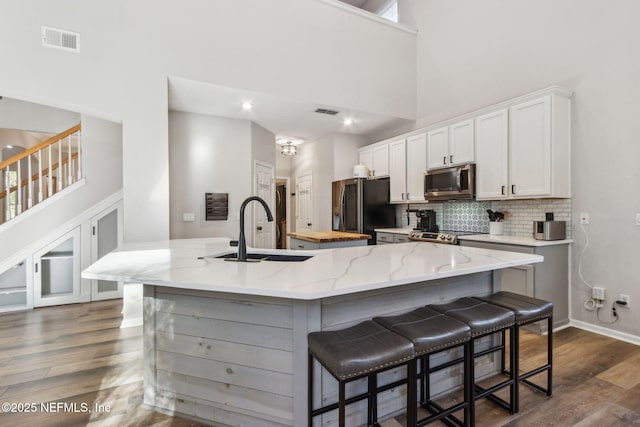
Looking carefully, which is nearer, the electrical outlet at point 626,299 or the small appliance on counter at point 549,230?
the electrical outlet at point 626,299

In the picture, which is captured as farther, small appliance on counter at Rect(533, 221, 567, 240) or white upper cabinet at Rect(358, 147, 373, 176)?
white upper cabinet at Rect(358, 147, 373, 176)

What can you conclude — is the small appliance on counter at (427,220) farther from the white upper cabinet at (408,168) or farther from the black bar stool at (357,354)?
the black bar stool at (357,354)

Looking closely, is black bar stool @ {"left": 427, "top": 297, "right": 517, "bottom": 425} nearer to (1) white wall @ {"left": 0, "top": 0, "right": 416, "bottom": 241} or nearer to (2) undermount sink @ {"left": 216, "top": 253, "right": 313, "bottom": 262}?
(2) undermount sink @ {"left": 216, "top": 253, "right": 313, "bottom": 262}

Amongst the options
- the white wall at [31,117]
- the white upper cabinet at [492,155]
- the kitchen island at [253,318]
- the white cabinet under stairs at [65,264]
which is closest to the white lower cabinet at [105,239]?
the white cabinet under stairs at [65,264]

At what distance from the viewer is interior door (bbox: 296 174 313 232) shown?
6.66 metres

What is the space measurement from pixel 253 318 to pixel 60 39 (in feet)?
11.2

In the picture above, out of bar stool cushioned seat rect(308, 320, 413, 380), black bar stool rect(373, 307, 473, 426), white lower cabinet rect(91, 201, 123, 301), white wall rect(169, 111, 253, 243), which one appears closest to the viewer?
bar stool cushioned seat rect(308, 320, 413, 380)

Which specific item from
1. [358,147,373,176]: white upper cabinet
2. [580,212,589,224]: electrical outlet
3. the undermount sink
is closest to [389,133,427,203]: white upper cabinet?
[358,147,373,176]: white upper cabinet

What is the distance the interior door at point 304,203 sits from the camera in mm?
6664

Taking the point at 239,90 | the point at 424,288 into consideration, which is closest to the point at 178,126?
the point at 239,90

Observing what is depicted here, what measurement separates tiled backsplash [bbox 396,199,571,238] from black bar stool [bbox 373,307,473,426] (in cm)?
249

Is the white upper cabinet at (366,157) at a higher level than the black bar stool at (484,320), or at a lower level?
→ higher

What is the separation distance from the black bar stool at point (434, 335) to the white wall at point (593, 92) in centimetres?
236

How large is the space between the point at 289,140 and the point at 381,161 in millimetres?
2136
